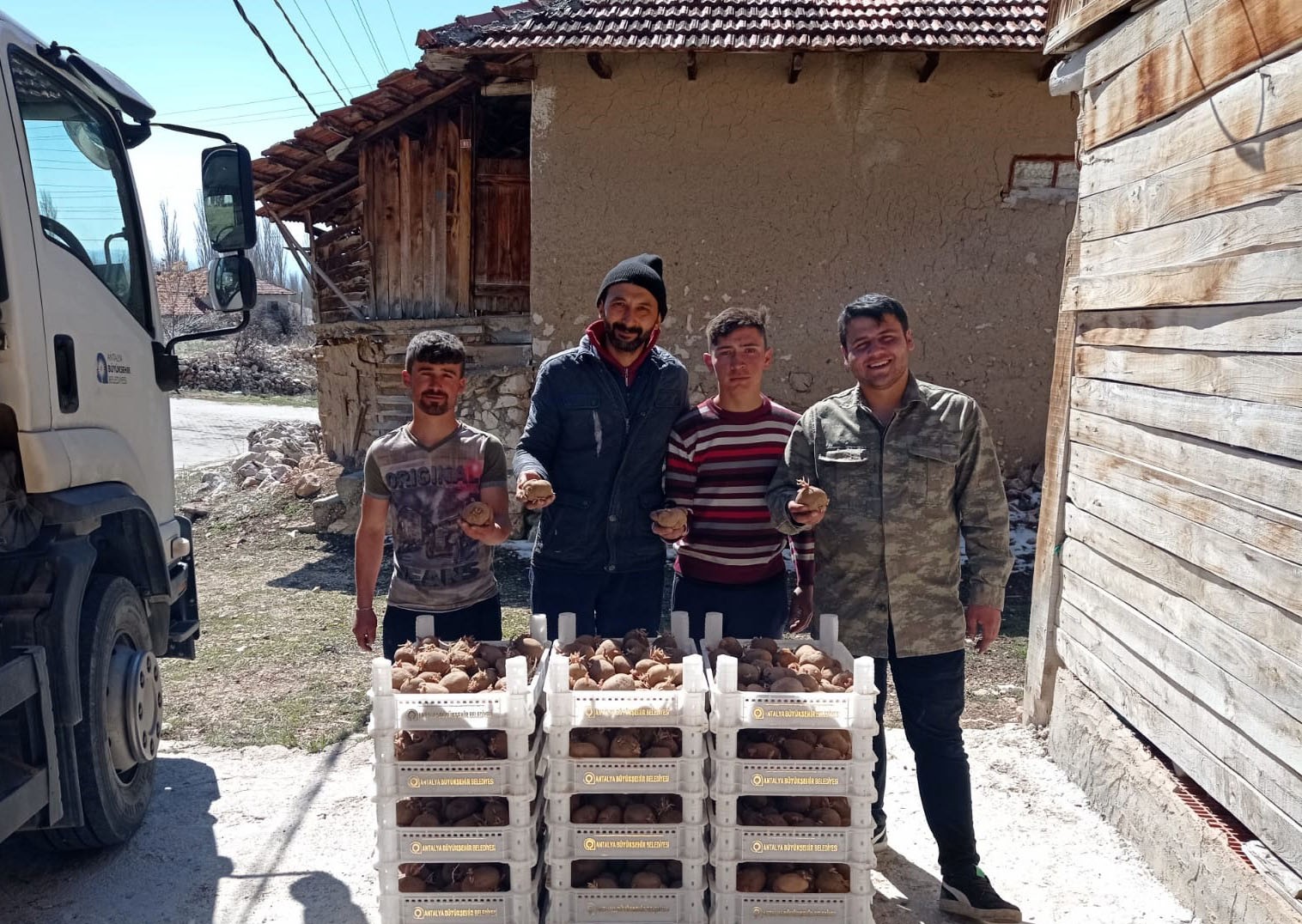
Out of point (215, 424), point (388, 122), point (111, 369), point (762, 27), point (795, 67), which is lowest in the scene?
point (215, 424)

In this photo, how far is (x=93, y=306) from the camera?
10.4 feet

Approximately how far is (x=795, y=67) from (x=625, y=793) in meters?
6.66

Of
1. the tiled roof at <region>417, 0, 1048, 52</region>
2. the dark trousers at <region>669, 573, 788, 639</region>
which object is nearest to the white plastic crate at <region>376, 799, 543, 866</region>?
the dark trousers at <region>669, 573, 788, 639</region>

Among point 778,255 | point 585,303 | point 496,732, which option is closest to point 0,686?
point 496,732

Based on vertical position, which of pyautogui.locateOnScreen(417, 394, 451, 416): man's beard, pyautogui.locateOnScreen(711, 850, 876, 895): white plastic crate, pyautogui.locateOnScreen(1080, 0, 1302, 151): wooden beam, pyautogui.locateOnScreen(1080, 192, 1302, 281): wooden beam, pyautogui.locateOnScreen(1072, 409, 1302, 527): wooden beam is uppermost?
pyautogui.locateOnScreen(1080, 0, 1302, 151): wooden beam

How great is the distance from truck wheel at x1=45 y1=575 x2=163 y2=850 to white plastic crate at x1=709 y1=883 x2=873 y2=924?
2.20 meters

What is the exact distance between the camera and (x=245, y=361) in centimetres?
2614

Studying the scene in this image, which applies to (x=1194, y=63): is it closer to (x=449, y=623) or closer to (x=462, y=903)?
(x=449, y=623)

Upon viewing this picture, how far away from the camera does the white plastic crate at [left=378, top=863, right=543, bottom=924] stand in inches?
91.7

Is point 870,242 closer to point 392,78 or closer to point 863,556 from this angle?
point 392,78

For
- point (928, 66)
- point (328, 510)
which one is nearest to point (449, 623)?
point (328, 510)

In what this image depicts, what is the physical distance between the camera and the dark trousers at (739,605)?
127 inches

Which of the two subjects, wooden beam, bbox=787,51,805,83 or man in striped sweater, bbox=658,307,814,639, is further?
wooden beam, bbox=787,51,805,83

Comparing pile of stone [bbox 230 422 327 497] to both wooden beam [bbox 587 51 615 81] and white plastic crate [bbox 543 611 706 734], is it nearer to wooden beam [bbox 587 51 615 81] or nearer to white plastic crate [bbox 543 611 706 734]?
wooden beam [bbox 587 51 615 81]
